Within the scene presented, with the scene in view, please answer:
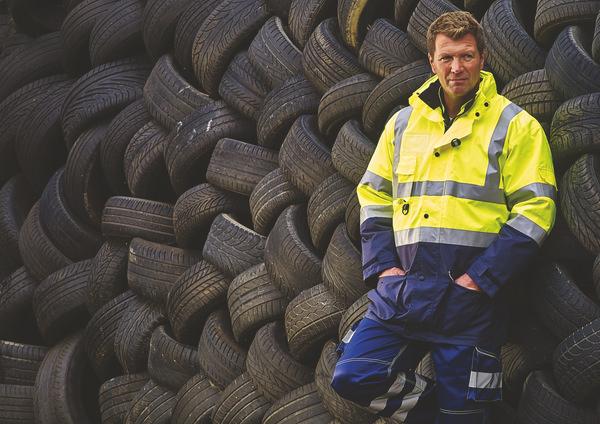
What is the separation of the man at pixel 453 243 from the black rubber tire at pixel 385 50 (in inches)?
23.3

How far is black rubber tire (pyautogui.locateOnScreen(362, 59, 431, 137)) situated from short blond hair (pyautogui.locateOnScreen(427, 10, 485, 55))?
0.52 metres

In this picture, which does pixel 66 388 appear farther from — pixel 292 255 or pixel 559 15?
pixel 559 15

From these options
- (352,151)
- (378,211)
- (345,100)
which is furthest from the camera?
(345,100)

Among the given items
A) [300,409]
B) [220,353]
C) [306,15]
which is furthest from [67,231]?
[300,409]

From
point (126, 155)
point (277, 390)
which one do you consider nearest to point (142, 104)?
point (126, 155)

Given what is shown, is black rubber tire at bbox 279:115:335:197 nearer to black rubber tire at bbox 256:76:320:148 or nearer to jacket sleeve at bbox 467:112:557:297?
black rubber tire at bbox 256:76:320:148

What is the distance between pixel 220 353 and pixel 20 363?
1.37 m

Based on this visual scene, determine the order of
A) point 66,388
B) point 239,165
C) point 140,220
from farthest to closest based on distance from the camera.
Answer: point 66,388
point 140,220
point 239,165

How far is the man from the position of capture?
14.0 feet

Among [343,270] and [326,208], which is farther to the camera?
[326,208]

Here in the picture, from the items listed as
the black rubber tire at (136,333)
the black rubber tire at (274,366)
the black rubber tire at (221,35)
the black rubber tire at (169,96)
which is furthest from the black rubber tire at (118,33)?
the black rubber tire at (274,366)

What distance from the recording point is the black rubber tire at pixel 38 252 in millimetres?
→ 6555

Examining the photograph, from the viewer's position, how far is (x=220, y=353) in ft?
18.3

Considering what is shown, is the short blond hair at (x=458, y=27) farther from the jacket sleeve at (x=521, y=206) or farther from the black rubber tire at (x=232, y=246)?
the black rubber tire at (x=232, y=246)
